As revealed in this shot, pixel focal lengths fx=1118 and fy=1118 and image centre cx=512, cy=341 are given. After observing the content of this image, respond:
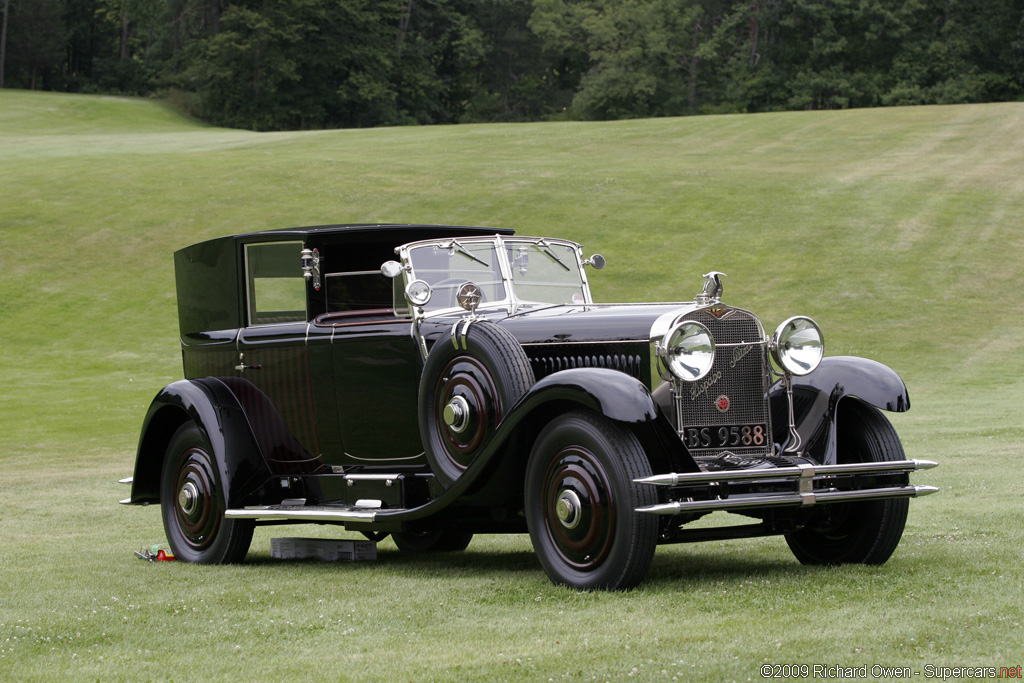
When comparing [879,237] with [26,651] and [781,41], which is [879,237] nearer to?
[26,651]

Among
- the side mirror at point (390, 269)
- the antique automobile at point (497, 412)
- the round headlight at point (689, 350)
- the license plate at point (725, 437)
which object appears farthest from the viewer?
the side mirror at point (390, 269)

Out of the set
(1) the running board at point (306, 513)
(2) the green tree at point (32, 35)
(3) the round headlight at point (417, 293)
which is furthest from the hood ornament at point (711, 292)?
(2) the green tree at point (32, 35)

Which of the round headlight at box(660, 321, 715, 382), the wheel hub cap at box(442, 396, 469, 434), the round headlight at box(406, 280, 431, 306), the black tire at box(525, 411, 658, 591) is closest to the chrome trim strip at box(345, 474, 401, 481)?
the wheel hub cap at box(442, 396, 469, 434)

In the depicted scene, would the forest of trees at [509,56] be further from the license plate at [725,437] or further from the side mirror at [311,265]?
the license plate at [725,437]

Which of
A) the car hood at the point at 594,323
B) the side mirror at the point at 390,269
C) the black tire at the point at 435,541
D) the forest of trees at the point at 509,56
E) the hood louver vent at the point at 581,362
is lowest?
the black tire at the point at 435,541

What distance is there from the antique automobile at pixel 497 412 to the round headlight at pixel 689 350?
0.04 feet

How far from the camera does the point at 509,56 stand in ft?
271

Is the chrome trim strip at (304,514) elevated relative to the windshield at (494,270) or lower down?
lower down

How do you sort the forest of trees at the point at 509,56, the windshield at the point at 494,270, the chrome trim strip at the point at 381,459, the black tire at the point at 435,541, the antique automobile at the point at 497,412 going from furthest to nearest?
the forest of trees at the point at 509,56 < the black tire at the point at 435,541 < the windshield at the point at 494,270 < the chrome trim strip at the point at 381,459 < the antique automobile at the point at 497,412

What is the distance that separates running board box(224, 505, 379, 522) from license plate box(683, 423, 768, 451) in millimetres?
2201

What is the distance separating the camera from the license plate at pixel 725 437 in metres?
6.86

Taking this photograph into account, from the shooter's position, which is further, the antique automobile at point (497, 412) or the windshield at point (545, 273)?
the windshield at point (545, 273)

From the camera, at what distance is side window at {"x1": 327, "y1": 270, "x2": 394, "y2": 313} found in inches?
340

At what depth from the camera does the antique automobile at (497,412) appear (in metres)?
6.32
